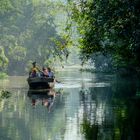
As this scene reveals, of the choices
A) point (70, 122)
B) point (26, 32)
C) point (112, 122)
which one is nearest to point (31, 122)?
point (70, 122)

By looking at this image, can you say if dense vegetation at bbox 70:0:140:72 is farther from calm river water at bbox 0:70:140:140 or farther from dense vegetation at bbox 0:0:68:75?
dense vegetation at bbox 0:0:68:75

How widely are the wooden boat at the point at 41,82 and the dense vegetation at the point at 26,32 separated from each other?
2449 inches

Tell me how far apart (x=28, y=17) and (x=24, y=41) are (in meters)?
8.15

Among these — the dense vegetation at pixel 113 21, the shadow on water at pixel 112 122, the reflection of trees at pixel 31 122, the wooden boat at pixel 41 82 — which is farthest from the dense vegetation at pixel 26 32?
the dense vegetation at pixel 113 21

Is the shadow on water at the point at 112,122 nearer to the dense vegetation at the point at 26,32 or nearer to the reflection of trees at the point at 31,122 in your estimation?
the reflection of trees at the point at 31,122

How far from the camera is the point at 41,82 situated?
48844 mm

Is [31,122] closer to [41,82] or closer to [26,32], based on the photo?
[41,82]

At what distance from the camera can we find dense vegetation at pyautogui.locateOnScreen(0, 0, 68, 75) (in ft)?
380

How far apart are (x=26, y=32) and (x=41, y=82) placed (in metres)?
76.7

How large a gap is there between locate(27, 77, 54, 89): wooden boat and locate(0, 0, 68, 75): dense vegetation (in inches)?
2449

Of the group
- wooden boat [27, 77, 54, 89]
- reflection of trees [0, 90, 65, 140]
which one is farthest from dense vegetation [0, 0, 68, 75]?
reflection of trees [0, 90, 65, 140]

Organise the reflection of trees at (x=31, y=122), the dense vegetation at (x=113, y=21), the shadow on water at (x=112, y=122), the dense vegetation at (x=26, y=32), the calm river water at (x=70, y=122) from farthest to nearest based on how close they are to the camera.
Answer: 1. the dense vegetation at (x=26, y=32)
2. the dense vegetation at (x=113, y=21)
3. the reflection of trees at (x=31, y=122)
4. the calm river water at (x=70, y=122)
5. the shadow on water at (x=112, y=122)

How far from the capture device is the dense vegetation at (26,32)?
11569 cm

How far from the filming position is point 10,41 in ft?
385
